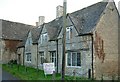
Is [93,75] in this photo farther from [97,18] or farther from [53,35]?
[53,35]

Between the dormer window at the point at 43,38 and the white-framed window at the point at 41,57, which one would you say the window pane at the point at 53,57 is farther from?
the dormer window at the point at 43,38

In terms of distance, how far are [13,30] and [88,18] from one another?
29.0 m

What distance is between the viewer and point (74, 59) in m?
24.5

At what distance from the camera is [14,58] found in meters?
47.9

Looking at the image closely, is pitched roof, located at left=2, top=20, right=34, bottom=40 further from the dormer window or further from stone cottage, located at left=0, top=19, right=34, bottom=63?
the dormer window

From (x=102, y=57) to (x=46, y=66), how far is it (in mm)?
8726

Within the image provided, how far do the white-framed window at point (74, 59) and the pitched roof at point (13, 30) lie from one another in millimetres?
25529

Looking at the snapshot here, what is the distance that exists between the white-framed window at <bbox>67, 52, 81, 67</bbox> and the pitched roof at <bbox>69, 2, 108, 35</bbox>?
2.42m

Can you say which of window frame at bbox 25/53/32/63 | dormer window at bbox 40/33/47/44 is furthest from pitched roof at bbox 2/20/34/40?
dormer window at bbox 40/33/47/44

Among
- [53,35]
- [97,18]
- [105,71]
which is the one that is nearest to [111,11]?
[97,18]

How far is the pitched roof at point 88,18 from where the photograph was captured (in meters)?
23.6

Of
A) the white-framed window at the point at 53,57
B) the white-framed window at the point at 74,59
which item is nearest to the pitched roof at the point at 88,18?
the white-framed window at the point at 74,59

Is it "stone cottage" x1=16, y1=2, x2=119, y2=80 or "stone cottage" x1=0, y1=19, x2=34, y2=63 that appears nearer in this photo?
"stone cottage" x1=16, y1=2, x2=119, y2=80

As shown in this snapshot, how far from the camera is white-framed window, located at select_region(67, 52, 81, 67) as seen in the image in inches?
943
